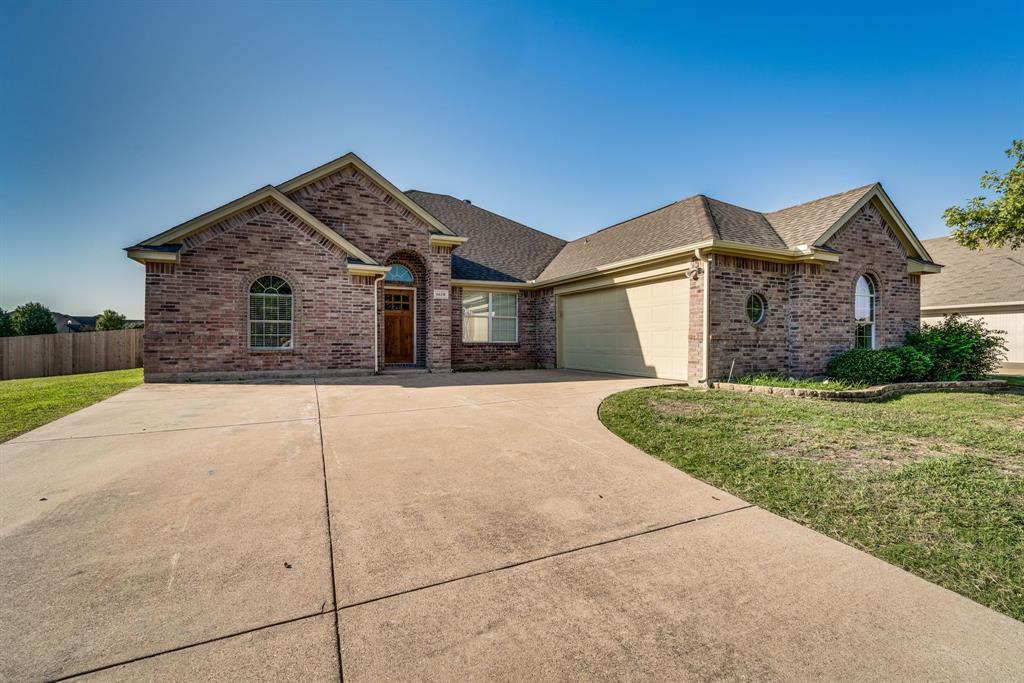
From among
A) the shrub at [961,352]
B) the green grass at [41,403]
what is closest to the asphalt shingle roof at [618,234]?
the shrub at [961,352]

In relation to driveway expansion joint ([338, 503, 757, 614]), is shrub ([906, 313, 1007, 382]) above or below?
above

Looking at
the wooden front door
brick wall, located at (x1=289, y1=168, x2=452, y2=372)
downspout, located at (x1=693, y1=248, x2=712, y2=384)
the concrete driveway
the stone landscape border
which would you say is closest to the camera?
the concrete driveway

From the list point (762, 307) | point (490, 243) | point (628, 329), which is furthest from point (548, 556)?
point (490, 243)

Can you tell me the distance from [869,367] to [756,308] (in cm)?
287

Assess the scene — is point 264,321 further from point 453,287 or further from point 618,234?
point 618,234

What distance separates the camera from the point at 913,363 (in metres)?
10.7

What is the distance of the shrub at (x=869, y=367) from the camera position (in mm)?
10305

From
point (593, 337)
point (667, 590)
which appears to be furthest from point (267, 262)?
point (667, 590)

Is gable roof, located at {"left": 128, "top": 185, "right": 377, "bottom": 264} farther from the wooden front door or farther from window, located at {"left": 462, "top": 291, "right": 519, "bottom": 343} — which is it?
window, located at {"left": 462, "top": 291, "right": 519, "bottom": 343}

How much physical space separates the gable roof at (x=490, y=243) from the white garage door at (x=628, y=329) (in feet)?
8.94

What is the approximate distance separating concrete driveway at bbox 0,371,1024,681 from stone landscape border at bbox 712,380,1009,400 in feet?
18.3

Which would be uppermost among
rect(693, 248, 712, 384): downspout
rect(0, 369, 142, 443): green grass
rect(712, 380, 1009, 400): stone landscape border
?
rect(693, 248, 712, 384): downspout

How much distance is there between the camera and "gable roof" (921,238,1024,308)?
18.3 metres

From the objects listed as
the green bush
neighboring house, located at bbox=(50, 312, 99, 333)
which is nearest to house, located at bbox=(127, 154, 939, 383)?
the green bush
